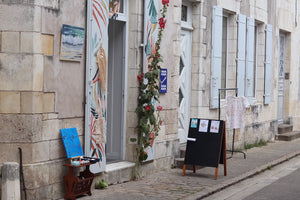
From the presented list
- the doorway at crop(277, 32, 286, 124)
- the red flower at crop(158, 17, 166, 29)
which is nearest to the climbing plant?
the red flower at crop(158, 17, 166, 29)

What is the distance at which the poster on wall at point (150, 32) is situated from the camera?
896 centimetres

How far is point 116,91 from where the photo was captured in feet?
29.3

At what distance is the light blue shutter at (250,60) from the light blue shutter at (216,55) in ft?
6.33

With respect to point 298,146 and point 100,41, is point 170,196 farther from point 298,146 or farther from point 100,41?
point 298,146

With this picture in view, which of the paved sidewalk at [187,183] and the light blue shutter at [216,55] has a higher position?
the light blue shutter at [216,55]

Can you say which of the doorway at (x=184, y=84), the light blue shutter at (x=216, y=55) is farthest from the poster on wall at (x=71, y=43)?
the light blue shutter at (x=216, y=55)

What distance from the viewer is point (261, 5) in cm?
1466

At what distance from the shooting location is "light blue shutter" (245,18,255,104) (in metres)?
13.8

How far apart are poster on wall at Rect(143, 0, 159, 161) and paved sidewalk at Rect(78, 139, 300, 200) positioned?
510 mm

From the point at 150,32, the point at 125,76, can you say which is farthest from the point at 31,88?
the point at 150,32

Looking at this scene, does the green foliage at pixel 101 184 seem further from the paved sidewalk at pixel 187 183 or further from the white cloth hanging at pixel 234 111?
the white cloth hanging at pixel 234 111

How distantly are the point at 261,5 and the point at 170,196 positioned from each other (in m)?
8.43

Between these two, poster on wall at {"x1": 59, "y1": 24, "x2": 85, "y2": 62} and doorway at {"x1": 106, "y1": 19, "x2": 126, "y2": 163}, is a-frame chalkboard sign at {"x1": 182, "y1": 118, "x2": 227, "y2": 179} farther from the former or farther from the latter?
poster on wall at {"x1": 59, "y1": 24, "x2": 85, "y2": 62}

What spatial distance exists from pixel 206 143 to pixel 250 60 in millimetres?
5495
